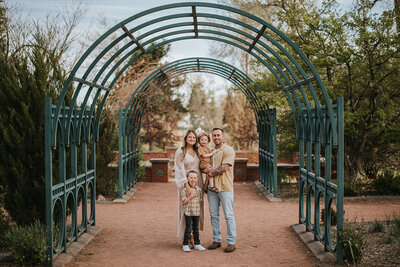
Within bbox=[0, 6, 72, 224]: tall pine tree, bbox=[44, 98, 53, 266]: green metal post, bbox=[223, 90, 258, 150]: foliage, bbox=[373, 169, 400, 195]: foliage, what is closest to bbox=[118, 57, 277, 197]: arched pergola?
bbox=[373, 169, 400, 195]: foliage

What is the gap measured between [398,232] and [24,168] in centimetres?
532

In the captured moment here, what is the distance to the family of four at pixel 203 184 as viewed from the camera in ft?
19.2

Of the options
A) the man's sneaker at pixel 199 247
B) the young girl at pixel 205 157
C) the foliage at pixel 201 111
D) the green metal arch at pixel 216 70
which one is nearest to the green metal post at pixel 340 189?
the young girl at pixel 205 157

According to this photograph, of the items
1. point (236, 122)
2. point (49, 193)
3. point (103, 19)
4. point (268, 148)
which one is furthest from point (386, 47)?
point (103, 19)

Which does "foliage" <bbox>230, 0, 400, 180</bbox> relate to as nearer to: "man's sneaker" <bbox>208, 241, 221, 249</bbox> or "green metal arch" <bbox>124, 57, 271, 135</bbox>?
"green metal arch" <bbox>124, 57, 271, 135</bbox>

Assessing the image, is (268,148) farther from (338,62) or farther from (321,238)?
(321,238)

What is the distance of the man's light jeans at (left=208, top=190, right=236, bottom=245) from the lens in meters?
5.83

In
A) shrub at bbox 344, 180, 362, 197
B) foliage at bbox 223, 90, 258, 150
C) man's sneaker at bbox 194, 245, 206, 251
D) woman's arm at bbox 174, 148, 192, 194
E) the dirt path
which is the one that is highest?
foliage at bbox 223, 90, 258, 150

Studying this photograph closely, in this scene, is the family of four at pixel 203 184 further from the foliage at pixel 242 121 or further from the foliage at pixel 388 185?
the foliage at pixel 242 121

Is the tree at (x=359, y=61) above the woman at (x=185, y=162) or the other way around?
above

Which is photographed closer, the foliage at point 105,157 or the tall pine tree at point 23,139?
the tall pine tree at point 23,139

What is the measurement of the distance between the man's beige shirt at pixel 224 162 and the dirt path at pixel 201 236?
974 mm

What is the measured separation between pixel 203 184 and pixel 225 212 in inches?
22.4

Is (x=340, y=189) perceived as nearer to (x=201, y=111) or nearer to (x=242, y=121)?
Result: (x=242, y=121)
